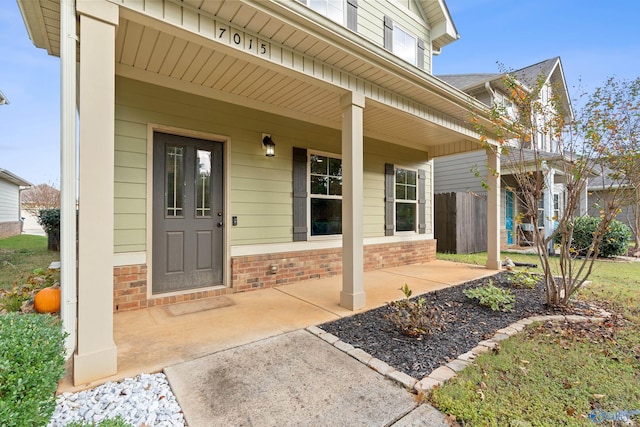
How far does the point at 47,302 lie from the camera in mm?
3064

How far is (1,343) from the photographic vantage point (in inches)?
55.2

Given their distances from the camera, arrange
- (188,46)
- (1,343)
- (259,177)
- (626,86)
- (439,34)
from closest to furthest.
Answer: (1,343) → (188,46) → (626,86) → (259,177) → (439,34)

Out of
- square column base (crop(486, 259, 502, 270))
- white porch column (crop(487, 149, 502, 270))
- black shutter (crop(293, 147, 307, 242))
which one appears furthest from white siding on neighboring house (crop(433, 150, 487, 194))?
black shutter (crop(293, 147, 307, 242))

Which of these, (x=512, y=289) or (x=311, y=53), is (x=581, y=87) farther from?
(x=311, y=53)

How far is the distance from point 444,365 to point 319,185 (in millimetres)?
3543

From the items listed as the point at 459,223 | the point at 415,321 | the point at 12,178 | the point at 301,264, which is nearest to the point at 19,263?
the point at 301,264

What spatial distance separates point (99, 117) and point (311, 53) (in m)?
2.10

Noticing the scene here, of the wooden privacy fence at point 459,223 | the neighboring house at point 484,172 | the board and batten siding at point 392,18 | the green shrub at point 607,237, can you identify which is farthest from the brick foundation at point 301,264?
the green shrub at point 607,237

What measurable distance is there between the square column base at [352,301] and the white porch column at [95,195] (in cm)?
231

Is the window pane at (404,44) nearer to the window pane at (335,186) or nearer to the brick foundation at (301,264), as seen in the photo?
the window pane at (335,186)

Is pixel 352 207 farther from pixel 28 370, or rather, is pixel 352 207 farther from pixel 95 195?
pixel 28 370

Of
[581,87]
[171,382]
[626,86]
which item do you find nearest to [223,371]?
[171,382]

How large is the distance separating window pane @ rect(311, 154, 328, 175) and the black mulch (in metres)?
2.41

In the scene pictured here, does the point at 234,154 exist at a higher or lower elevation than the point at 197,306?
higher
